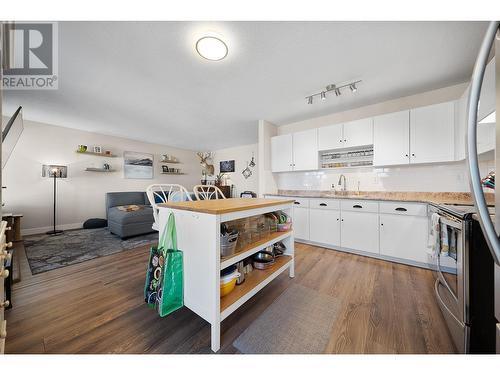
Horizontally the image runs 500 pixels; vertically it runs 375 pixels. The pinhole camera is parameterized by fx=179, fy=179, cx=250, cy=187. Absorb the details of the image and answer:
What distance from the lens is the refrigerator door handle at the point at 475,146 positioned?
534 mm

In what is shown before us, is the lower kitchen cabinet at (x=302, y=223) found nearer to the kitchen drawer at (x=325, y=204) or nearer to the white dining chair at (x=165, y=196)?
→ the kitchen drawer at (x=325, y=204)

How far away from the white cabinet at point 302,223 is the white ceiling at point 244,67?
5.65ft

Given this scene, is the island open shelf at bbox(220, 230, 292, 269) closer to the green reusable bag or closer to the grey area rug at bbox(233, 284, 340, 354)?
the green reusable bag

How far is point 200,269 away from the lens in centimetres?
113

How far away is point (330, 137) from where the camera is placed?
3.01m

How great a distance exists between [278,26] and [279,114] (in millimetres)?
1840

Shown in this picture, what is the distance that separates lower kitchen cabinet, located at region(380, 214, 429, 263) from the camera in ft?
6.86

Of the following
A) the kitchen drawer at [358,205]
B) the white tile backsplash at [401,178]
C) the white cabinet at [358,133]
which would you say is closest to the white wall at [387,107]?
the white cabinet at [358,133]

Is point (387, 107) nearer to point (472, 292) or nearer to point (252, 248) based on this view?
point (472, 292)

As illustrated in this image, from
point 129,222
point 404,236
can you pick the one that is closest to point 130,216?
point 129,222

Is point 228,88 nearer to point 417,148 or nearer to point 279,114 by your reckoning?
point 279,114

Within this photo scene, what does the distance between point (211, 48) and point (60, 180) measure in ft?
14.9

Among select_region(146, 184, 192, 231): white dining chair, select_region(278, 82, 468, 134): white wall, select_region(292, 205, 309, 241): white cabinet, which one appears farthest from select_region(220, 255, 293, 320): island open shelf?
select_region(278, 82, 468, 134): white wall
